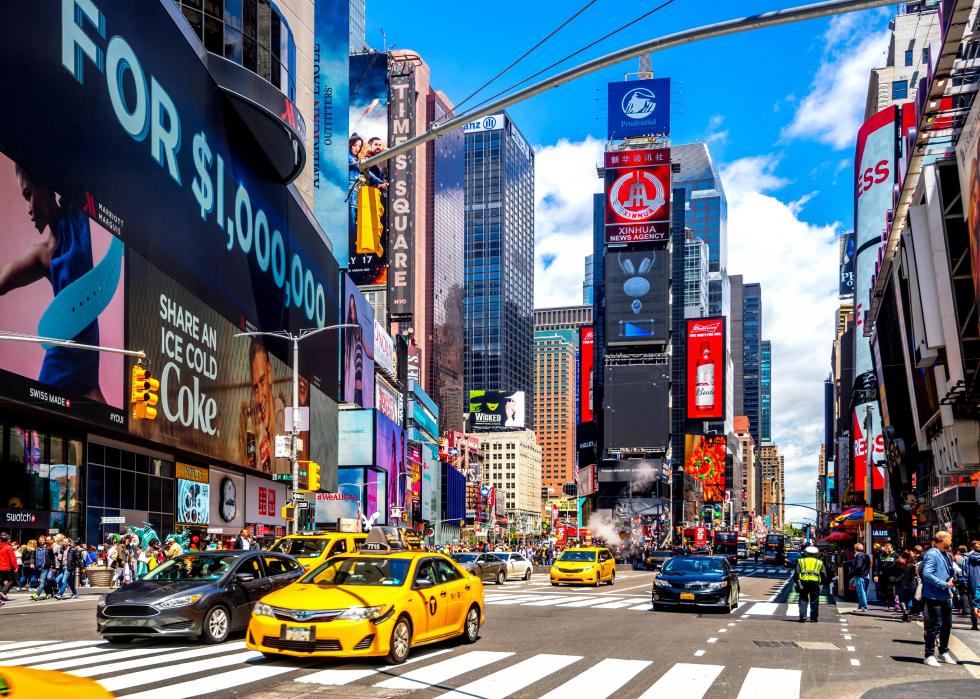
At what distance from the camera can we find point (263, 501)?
61.9 meters

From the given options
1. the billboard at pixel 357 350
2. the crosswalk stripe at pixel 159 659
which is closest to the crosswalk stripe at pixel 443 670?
the crosswalk stripe at pixel 159 659

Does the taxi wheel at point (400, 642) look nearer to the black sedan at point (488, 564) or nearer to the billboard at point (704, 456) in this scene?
the black sedan at point (488, 564)

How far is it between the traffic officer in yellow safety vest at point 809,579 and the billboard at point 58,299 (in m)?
23.2

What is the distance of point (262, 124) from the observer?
5441 centimetres

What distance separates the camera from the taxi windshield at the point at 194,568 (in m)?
15.3

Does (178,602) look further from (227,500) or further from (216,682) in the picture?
(227,500)

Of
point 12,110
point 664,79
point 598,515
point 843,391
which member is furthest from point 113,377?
point 664,79

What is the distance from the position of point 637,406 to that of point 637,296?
18502 mm

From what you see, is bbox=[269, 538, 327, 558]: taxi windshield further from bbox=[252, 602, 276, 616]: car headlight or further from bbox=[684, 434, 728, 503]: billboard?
bbox=[684, 434, 728, 503]: billboard

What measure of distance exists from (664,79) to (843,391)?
199 feet

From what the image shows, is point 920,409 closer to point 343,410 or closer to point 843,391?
point 343,410

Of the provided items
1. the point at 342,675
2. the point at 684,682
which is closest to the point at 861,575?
the point at 684,682

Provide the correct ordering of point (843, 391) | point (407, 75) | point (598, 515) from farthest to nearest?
point (407, 75)
point (598, 515)
point (843, 391)

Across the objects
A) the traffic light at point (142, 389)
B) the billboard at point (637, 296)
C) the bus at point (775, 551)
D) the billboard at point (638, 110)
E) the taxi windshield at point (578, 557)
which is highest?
the billboard at point (638, 110)
